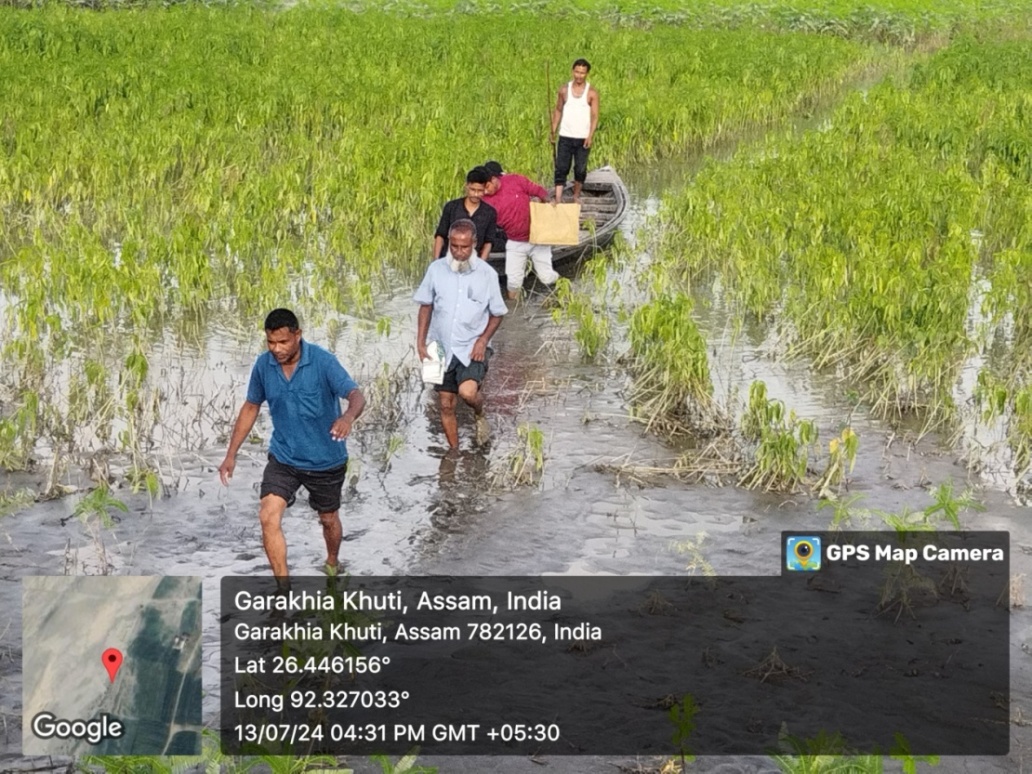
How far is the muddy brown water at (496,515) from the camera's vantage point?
5.66 m

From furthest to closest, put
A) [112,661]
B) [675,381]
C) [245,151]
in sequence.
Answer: [245,151], [675,381], [112,661]

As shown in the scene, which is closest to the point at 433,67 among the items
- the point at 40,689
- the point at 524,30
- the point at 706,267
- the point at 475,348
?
the point at 524,30

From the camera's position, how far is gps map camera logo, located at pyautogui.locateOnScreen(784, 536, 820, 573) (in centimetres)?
637

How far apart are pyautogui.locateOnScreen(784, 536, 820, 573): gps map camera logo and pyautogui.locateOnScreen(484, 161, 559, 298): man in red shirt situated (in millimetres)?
3920

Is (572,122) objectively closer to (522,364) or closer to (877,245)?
(877,245)

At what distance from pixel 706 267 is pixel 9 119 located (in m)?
8.12

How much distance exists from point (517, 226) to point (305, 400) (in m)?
4.98

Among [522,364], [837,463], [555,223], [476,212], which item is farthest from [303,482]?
[555,223]

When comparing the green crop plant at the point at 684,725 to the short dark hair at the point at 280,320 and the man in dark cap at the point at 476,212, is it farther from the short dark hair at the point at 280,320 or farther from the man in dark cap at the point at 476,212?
the man in dark cap at the point at 476,212

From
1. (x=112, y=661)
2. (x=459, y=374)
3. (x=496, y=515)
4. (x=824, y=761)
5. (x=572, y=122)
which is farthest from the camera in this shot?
(x=572, y=122)

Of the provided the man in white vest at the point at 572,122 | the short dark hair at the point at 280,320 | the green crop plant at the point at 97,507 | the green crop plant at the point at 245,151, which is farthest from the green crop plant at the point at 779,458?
the man in white vest at the point at 572,122

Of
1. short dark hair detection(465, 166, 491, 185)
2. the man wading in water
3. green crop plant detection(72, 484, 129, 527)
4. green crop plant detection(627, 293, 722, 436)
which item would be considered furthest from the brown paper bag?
the man wading in water

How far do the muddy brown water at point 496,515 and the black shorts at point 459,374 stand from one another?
42 cm

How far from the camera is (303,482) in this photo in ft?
19.4
